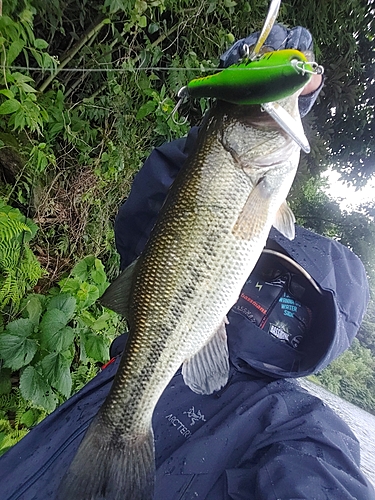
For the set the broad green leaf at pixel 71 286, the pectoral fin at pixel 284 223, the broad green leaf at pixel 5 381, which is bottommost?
the broad green leaf at pixel 5 381

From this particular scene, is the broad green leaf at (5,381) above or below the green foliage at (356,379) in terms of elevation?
below

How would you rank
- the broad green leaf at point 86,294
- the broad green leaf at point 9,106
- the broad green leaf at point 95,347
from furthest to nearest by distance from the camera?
the broad green leaf at point 86,294
the broad green leaf at point 95,347
the broad green leaf at point 9,106

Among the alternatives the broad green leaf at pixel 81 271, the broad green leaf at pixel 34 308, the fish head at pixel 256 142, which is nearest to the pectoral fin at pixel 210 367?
the fish head at pixel 256 142

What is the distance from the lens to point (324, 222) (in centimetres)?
814

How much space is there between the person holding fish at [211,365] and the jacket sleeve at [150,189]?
0.43m

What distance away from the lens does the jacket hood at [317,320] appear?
1484 mm

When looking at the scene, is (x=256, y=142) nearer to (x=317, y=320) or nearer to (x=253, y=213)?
(x=253, y=213)

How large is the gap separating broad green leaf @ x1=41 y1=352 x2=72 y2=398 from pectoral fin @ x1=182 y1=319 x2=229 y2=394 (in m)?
1.45

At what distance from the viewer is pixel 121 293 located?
4.44 feet

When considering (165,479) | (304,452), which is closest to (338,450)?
(304,452)

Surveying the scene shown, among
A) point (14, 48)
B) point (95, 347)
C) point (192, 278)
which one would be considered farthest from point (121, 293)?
point (14, 48)

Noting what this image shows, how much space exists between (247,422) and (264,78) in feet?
3.56

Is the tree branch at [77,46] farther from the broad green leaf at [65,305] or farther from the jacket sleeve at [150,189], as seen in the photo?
the jacket sleeve at [150,189]

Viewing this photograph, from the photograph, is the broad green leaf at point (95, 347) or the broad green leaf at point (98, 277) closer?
the broad green leaf at point (95, 347)
